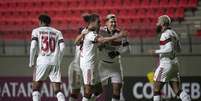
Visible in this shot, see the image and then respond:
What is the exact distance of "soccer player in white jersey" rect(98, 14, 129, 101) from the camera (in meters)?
9.52

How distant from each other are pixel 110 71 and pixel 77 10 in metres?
7.68

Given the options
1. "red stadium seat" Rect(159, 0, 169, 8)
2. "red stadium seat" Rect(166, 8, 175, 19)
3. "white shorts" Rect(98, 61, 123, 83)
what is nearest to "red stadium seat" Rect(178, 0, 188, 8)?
"red stadium seat" Rect(166, 8, 175, 19)

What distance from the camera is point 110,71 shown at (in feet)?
31.5

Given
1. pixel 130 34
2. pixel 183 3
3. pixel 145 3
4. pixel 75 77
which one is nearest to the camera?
pixel 75 77

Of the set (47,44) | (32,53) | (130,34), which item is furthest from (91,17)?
(130,34)

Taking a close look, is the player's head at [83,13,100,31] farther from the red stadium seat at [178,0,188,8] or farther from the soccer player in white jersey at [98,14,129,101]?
the red stadium seat at [178,0,188,8]

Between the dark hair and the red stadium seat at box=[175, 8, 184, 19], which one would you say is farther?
the red stadium seat at box=[175, 8, 184, 19]

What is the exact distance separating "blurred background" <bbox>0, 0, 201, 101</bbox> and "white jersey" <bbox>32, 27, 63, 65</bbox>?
2031mm

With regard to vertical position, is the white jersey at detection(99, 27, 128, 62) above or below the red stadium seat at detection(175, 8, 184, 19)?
below

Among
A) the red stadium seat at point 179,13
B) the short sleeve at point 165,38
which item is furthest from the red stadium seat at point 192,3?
the short sleeve at point 165,38

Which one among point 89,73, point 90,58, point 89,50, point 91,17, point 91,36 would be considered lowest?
point 89,73

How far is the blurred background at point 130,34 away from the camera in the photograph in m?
12.6

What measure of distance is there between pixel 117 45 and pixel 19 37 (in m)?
6.35

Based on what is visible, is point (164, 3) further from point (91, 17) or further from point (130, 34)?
point (91, 17)
